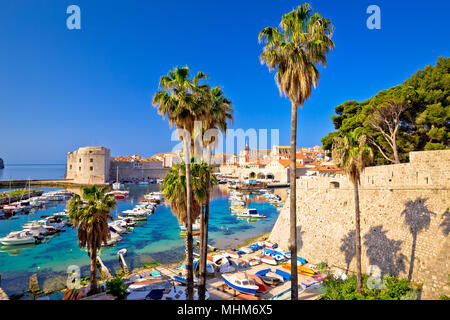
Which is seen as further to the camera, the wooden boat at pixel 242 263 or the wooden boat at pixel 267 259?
the wooden boat at pixel 267 259

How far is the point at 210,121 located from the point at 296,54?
15.6 ft

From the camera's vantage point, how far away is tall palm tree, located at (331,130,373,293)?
12852mm

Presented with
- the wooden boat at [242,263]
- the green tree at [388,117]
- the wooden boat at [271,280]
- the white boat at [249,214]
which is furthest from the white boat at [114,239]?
the green tree at [388,117]

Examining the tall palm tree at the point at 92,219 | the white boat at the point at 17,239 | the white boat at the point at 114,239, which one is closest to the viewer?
the tall palm tree at the point at 92,219

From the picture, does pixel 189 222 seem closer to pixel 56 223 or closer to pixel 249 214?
pixel 56 223

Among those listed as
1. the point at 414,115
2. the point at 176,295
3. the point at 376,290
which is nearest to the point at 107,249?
the point at 176,295

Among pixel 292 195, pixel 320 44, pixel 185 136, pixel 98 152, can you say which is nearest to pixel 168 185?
pixel 185 136

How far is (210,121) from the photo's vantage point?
12133 mm

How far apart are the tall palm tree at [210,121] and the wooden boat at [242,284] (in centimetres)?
347

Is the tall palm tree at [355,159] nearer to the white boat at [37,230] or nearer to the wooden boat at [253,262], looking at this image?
the wooden boat at [253,262]

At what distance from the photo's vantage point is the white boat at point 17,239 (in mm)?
28141
